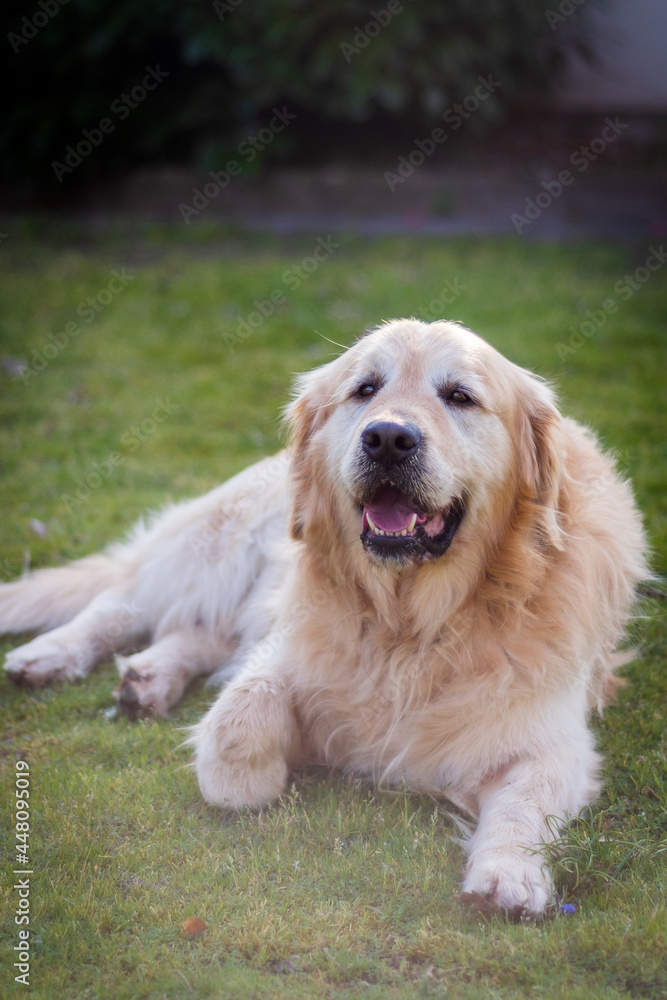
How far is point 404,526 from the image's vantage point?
308cm

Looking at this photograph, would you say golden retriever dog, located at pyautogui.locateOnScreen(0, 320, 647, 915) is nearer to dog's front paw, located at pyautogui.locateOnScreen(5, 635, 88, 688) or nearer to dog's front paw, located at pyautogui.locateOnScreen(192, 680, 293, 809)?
dog's front paw, located at pyautogui.locateOnScreen(192, 680, 293, 809)

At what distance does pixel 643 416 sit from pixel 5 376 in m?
4.76

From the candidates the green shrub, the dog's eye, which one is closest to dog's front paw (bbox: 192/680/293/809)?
the dog's eye

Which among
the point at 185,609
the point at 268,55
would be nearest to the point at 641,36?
the point at 268,55

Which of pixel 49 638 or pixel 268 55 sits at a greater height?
pixel 268 55

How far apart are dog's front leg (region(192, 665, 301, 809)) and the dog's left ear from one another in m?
1.05

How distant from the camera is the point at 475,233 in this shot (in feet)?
32.3

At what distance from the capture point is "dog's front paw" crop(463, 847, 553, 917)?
8.36 feet

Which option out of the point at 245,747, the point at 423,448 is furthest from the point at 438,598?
the point at 245,747

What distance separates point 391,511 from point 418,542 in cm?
13

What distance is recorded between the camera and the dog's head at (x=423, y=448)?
2955 mm

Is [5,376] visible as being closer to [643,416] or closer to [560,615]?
[643,416]

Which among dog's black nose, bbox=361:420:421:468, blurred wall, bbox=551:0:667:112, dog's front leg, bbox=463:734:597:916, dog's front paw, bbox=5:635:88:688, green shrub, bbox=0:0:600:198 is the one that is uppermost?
dog's black nose, bbox=361:420:421:468

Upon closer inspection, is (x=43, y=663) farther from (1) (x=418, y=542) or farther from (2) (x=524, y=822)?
(2) (x=524, y=822)
